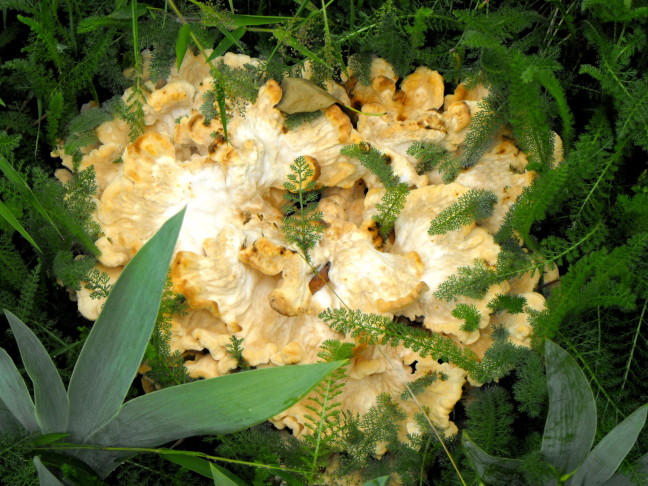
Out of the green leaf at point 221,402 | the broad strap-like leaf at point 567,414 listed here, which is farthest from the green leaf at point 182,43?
the broad strap-like leaf at point 567,414

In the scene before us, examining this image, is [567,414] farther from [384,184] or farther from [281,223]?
[281,223]

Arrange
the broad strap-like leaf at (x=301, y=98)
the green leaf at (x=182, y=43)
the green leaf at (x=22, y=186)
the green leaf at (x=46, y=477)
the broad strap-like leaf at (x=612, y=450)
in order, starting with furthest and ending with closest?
1. the broad strap-like leaf at (x=301, y=98)
2. the green leaf at (x=182, y=43)
3. the green leaf at (x=22, y=186)
4. the broad strap-like leaf at (x=612, y=450)
5. the green leaf at (x=46, y=477)

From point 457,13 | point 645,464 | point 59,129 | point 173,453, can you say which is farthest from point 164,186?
point 645,464

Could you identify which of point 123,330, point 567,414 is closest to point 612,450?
point 567,414

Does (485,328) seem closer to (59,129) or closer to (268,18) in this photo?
(268,18)

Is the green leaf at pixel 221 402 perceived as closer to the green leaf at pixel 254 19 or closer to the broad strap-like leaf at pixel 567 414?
the broad strap-like leaf at pixel 567 414
